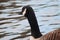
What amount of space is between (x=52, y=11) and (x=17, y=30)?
2724 millimetres

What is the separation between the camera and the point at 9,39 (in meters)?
8.09

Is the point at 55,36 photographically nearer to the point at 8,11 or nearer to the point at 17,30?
the point at 17,30

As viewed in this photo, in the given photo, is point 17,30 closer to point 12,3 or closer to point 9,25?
point 9,25

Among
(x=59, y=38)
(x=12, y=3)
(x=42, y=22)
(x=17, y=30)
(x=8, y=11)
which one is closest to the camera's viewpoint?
(x=59, y=38)

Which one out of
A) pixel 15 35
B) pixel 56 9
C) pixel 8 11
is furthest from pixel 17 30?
pixel 56 9

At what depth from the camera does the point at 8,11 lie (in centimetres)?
1102

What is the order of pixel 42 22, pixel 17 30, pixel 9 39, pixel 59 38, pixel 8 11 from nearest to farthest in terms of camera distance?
pixel 59 38, pixel 9 39, pixel 17 30, pixel 42 22, pixel 8 11

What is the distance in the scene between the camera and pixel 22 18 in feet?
33.4

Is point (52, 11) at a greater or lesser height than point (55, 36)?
lesser

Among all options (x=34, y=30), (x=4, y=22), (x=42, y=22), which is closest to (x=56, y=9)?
(x=42, y=22)

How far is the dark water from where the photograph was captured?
8570 mm

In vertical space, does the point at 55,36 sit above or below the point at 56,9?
above

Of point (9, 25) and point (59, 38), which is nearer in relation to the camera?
point (59, 38)

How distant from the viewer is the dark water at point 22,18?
337 inches
